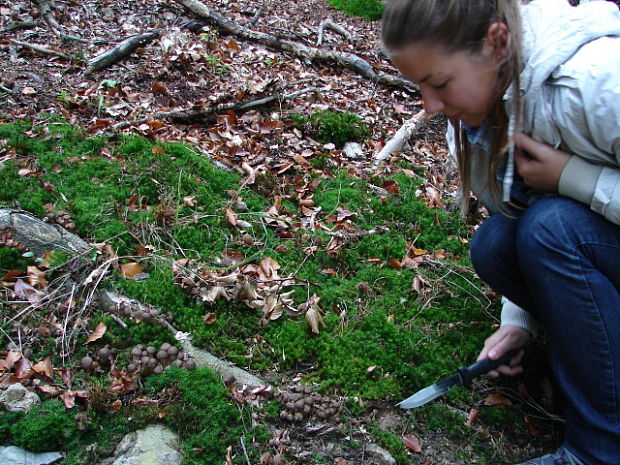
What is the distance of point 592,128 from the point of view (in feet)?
5.72

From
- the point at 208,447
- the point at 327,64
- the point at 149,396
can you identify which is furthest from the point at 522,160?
the point at 327,64

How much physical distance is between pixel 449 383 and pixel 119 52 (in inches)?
196

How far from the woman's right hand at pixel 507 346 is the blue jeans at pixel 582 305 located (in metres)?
0.36

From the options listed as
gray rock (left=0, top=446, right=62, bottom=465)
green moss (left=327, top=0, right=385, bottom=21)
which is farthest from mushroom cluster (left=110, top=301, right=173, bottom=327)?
green moss (left=327, top=0, right=385, bottom=21)

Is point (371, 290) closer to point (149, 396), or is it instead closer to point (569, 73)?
point (149, 396)

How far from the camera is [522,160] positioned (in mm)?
2010

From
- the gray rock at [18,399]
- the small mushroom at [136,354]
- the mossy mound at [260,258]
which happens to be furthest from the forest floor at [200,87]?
the gray rock at [18,399]

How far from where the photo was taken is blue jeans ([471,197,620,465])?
1894 millimetres

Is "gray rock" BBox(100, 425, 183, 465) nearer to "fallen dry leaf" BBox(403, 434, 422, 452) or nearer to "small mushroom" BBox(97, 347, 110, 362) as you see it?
"small mushroom" BBox(97, 347, 110, 362)

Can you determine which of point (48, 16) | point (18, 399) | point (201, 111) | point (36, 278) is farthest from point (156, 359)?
point (48, 16)

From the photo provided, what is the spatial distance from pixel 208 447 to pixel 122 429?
39cm

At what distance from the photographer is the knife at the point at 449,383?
232cm

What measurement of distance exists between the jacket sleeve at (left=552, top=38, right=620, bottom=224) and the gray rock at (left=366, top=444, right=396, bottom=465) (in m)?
1.37

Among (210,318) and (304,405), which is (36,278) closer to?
(210,318)
